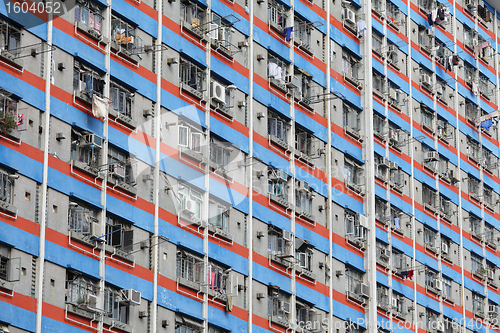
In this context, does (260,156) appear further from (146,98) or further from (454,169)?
(454,169)

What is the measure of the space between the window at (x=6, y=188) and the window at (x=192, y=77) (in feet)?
34.6

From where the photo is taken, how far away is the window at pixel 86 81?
42375mm

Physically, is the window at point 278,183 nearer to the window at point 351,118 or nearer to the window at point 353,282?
the window at point 353,282

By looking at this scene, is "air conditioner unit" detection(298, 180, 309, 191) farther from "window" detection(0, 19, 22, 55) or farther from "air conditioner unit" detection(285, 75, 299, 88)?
"window" detection(0, 19, 22, 55)

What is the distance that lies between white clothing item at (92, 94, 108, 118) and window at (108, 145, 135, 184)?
1.45 metres

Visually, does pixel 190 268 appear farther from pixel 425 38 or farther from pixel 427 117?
pixel 425 38

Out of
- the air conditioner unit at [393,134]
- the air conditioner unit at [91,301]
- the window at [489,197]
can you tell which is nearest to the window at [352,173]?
the air conditioner unit at [393,134]

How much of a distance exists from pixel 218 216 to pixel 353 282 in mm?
10698

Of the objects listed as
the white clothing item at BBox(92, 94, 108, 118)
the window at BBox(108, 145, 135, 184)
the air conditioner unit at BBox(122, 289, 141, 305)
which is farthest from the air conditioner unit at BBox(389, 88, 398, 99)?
the air conditioner unit at BBox(122, 289, 141, 305)

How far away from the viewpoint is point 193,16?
49.4 meters

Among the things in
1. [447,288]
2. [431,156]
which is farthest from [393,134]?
[447,288]

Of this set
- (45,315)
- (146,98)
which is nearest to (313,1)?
(146,98)

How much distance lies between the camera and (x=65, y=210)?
40.5 m

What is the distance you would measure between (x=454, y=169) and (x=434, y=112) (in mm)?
3830
